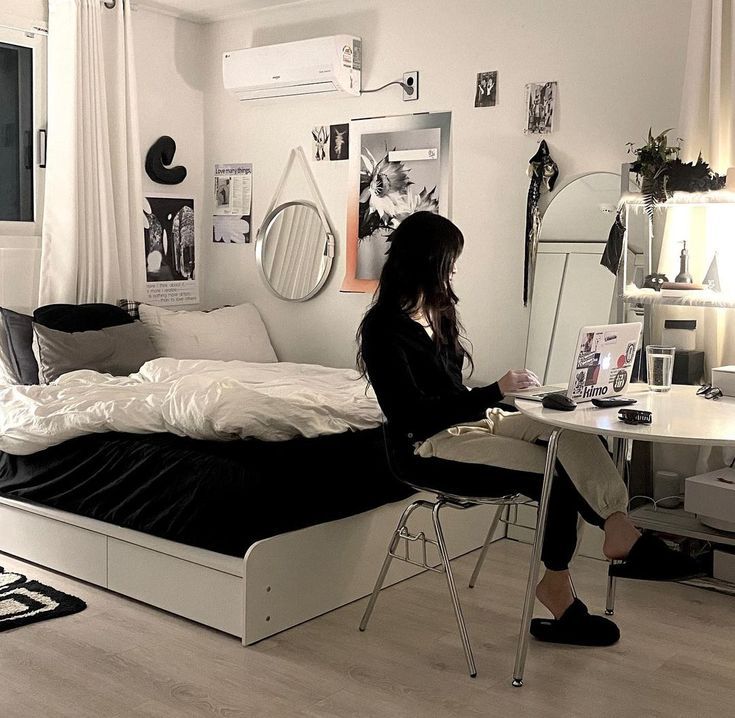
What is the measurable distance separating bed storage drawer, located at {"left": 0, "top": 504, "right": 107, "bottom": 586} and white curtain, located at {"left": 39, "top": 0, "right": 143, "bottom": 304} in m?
1.34

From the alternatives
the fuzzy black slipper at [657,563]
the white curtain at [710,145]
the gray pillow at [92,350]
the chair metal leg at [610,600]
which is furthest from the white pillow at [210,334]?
the fuzzy black slipper at [657,563]

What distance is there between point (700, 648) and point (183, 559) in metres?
1.55

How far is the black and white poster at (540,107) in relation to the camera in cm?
387

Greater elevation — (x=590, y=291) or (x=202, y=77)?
→ (x=202, y=77)

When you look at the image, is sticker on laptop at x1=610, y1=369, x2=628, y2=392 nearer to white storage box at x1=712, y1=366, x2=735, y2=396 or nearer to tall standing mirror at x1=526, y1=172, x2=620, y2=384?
white storage box at x1=712, y1=366, x2=735, y2=396

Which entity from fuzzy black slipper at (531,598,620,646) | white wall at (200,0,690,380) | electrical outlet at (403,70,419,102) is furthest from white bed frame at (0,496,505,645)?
electrical outlet at (403,70,419,102)

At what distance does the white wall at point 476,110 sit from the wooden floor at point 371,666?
4.92 feet

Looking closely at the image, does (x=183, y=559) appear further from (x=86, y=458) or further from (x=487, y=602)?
(x=487, y=602)

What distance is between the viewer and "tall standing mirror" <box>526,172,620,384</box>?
3.70 meters

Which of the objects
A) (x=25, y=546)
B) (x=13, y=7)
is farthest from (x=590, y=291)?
(x=13, y=7)

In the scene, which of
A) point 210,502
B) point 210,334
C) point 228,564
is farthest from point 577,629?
point 210,334

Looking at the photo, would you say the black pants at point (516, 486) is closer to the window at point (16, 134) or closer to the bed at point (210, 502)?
the bed at point (210, 502)

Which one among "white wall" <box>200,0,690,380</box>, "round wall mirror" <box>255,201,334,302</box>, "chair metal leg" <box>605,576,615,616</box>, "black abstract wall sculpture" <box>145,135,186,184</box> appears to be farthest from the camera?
"black abstract wall sculpture" <box>145,135,186,184</box>

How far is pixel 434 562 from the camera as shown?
11.0 ft
